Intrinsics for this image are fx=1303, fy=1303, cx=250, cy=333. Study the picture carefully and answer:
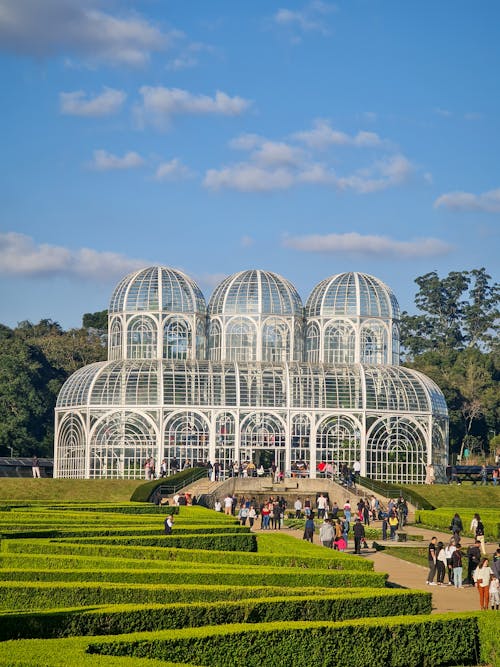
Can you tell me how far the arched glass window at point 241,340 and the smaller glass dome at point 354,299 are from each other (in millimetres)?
4537

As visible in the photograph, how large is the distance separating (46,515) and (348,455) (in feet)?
104

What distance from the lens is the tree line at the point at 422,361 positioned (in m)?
91.4

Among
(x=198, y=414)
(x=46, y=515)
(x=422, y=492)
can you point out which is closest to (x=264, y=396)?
(x=198, y=414)

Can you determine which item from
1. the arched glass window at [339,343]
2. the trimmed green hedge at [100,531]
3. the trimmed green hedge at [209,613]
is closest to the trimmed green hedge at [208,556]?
the trimmed green hedge at [100,531]

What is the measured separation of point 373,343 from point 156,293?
13913 mm

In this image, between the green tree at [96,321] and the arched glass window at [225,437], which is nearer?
the arched glass window at [225,437]

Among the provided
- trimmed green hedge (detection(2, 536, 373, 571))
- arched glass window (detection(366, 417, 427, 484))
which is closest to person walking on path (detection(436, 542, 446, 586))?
A: trimmed green hedge (detection(2, 536, 373, 571))

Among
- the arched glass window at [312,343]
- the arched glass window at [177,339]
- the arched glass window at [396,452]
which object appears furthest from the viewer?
the arched glass window at [312,343]

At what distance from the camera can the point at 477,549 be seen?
35.8 meters

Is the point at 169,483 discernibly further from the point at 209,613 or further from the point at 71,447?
the point at 209,613

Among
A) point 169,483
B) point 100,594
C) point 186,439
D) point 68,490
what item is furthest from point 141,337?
point 100,594

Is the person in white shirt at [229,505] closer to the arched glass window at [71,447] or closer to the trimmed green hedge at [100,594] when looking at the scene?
the arched glass window at [71,447]

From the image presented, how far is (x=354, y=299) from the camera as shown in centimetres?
8231

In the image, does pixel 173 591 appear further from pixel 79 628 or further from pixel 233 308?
pixel 233 308
